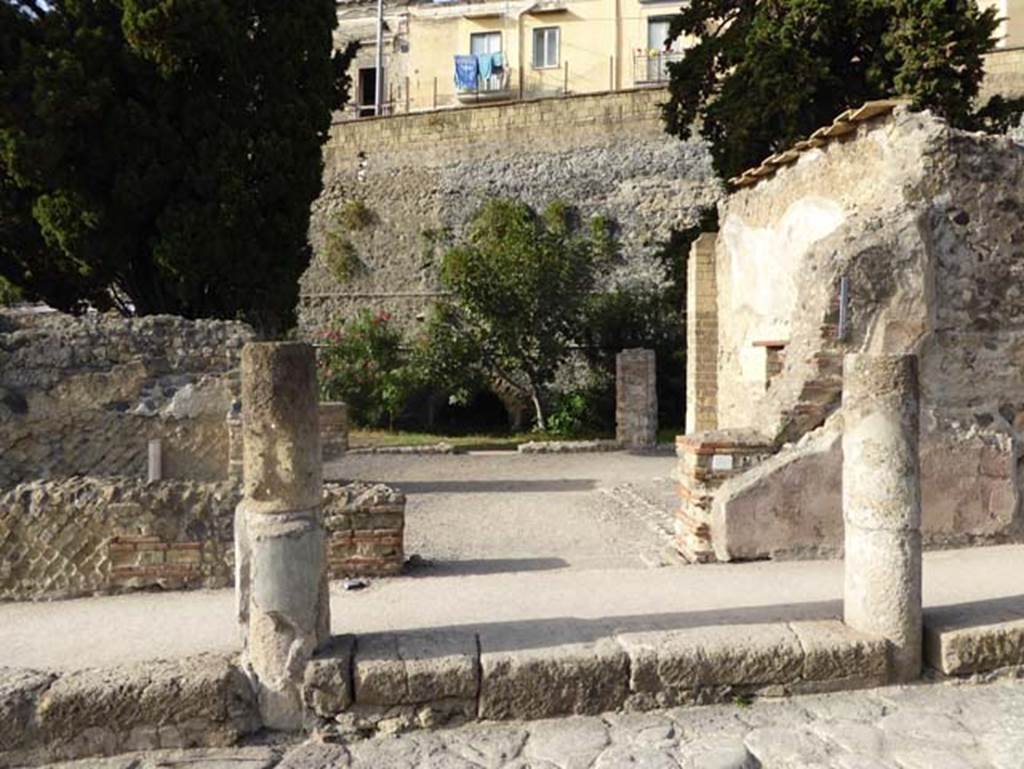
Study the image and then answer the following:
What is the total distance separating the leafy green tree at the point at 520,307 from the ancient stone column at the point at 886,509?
13.7 meters

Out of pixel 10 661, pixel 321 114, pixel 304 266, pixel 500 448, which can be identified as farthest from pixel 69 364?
pixel 500 448

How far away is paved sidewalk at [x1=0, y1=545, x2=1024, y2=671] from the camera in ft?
13.8

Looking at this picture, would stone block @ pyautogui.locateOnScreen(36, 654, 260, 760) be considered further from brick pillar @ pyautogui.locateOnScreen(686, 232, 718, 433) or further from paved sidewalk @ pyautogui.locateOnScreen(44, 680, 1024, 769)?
brick pillar @ pyautogui.locateOnScreen(686, 232, 718, 433)

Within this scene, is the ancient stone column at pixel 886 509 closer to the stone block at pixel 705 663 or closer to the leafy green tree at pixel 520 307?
the stone block at pixel 705 663

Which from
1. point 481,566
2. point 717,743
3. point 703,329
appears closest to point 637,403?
point 703,329

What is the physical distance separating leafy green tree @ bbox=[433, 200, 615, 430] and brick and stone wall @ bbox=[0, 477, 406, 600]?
12.6 metres

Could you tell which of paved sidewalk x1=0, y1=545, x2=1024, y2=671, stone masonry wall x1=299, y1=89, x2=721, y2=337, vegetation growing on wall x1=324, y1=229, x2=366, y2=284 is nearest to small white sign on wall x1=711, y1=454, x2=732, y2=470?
paved sidewalk x1=0, y1=545, x2=1024, y2=671

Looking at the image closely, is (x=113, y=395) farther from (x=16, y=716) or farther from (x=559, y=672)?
(x=559, y=672)

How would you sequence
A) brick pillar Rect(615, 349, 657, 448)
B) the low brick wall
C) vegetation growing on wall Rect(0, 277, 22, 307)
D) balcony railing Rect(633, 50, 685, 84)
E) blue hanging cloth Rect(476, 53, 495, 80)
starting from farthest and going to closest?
blue hanging cloth Rect(476, 53, 495, 80), balcony railing Rect(633, 50, 685, 84), brick pillar Rect(615, 349, 657, 448), vegetation growing on wall Rect(0, 277, 22, 307), the low brick wall

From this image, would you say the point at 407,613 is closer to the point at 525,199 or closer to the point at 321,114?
the point at 321,114

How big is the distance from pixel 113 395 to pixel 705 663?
20.4 ft

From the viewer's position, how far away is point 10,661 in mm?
4027

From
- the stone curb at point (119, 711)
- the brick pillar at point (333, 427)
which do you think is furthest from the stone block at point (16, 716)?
the brick pillar at point (333, 427)

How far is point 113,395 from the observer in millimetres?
8148
